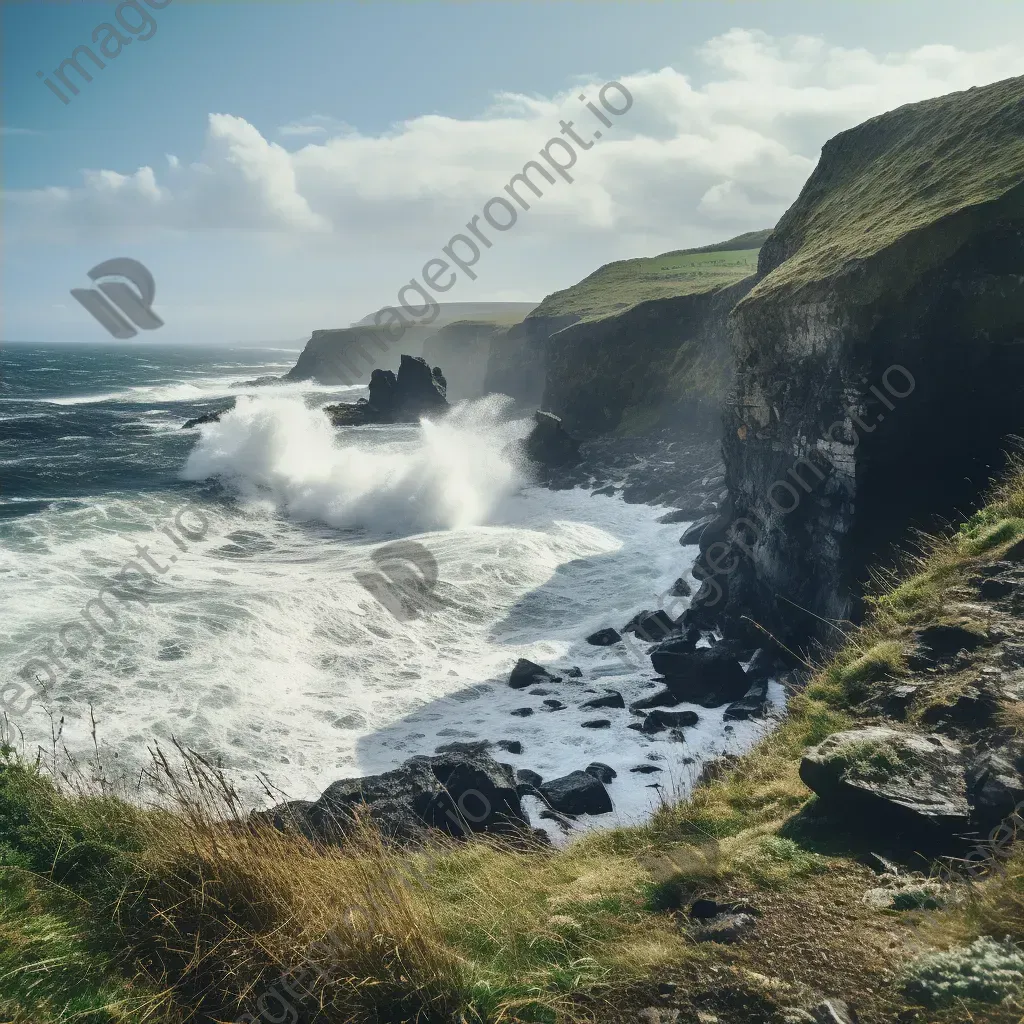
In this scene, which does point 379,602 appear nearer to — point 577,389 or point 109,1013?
point 109,1013

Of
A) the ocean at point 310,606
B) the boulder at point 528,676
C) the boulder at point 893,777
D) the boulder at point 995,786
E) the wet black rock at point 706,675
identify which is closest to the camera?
the boulder at point 995,786

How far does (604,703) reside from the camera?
1594 centimetres

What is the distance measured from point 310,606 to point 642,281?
60.9m

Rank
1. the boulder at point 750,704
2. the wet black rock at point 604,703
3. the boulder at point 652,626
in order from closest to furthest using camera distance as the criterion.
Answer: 1. the boulder at point 750,704
2. the wet black rock at point 604,703
3. the boulder at point 652,626

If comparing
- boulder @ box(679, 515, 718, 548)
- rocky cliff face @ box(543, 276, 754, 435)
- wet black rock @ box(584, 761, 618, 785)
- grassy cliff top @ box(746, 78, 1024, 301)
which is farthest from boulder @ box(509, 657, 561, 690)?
rocky cliff face @ box(543, 276, 754, 435)

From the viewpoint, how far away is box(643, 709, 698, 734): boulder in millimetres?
14694

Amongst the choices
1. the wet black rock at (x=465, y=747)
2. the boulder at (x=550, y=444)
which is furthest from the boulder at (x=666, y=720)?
the boulder at (x=550, y=444)

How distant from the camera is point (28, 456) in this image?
41.0 meters

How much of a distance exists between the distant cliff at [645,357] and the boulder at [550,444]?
5822 millimetres

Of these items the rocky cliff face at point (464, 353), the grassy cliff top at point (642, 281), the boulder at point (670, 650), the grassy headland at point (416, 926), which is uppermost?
the grassy cliff top at point (642, 281)

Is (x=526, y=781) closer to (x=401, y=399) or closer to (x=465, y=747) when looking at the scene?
(x=465, y=747)

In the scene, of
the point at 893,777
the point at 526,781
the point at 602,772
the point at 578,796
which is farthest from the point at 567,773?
the point at 893,777

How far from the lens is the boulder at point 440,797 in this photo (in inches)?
405

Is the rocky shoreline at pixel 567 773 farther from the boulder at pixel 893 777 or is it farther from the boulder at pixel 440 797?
the boulder at pixel 893 777
